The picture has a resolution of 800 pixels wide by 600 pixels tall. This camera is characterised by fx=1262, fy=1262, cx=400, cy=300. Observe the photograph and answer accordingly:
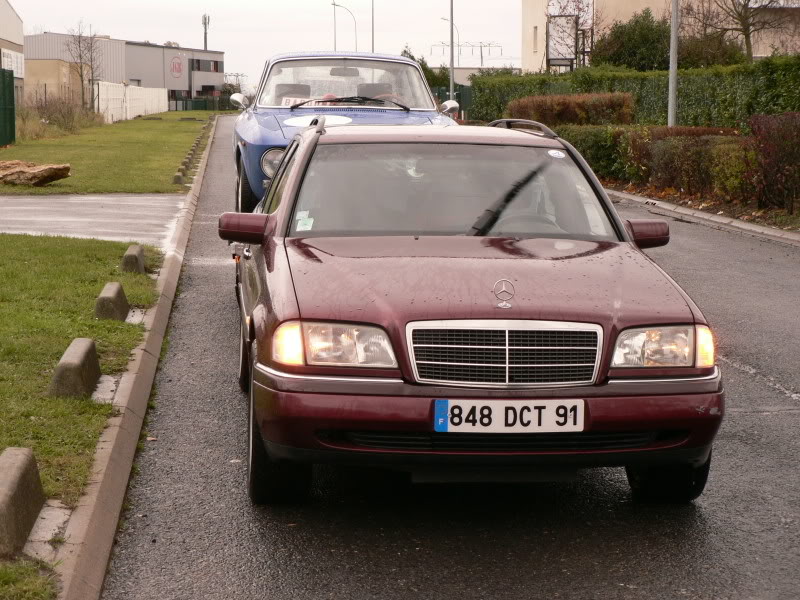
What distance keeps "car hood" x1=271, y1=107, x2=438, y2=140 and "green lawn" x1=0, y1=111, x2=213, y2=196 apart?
8.61m

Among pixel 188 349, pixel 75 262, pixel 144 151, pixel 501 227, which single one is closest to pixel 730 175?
pixel 75 262

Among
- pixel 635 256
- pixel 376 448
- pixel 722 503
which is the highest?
pixel 635 256

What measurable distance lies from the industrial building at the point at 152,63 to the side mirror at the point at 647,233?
3823 inches

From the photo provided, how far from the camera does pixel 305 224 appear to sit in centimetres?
574

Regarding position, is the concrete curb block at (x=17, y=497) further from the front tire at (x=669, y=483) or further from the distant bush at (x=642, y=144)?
the distant bush at (x=642, y=144)

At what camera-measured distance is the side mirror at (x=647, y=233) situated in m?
5.91

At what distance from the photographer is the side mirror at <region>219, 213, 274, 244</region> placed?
5.80 m

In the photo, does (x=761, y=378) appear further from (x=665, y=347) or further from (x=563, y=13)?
(x=563, y=13)

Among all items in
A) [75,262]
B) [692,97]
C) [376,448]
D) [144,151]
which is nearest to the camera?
[376,448]

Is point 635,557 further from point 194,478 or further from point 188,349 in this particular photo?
point 188,349

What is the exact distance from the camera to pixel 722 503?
5.24 meters

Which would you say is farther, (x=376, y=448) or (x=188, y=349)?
(x=188, y=349)

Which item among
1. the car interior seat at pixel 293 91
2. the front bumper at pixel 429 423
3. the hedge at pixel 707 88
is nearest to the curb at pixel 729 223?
the hedge at pixel 707 88

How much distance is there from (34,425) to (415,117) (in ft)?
24.6
